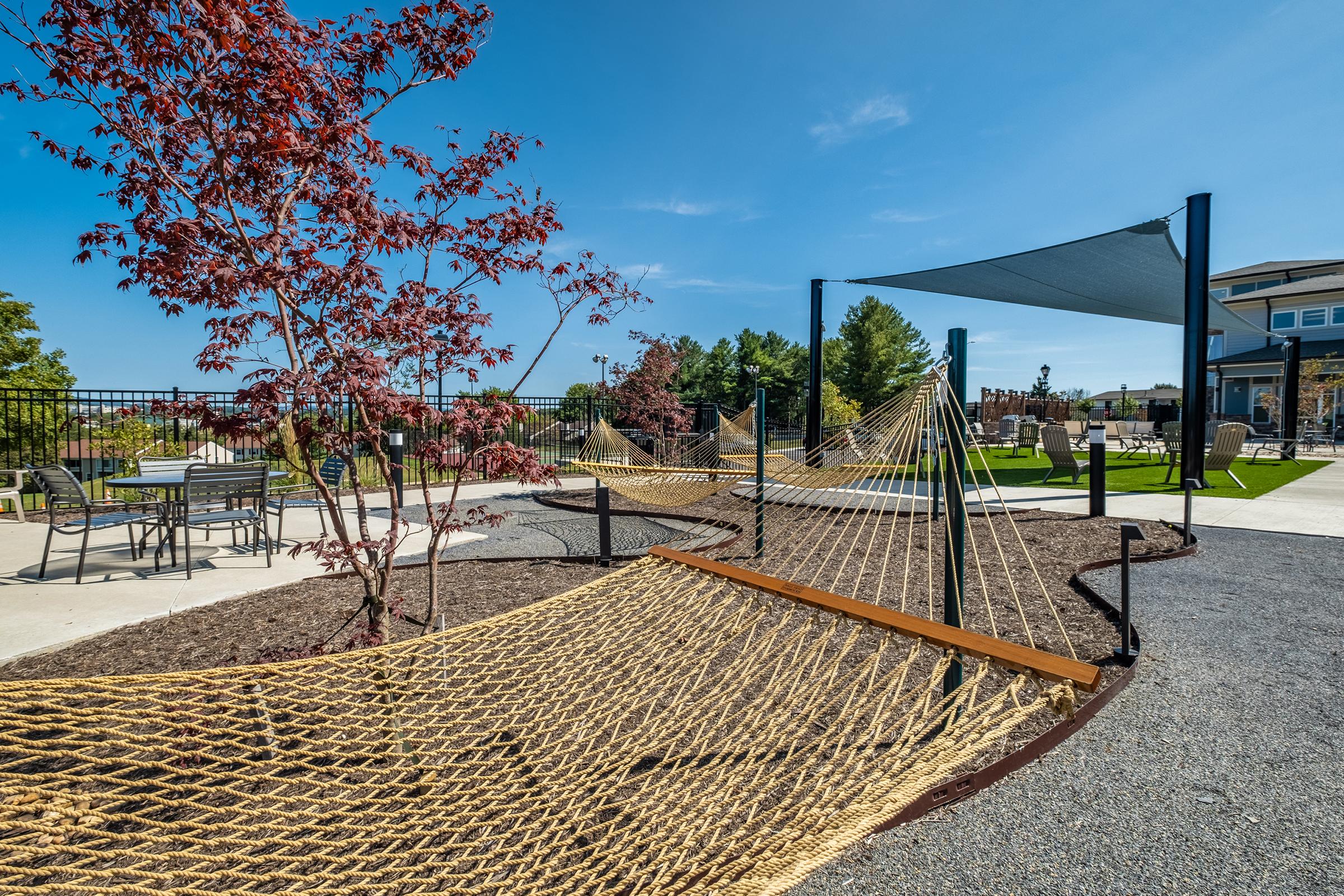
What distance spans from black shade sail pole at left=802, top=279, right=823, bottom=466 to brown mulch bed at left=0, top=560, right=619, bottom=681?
584 cm

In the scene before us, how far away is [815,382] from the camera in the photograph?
356 inches

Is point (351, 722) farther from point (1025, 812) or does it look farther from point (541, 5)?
point (541, 5)

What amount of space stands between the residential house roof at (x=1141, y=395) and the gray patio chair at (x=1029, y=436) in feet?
98.2

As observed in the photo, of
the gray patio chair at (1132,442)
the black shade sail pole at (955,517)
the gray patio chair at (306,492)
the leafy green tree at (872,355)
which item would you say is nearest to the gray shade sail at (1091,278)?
the gray patio chair at (1132,442)

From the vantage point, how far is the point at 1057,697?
1.21m

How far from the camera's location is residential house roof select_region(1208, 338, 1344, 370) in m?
18.5

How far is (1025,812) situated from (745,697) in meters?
0.87

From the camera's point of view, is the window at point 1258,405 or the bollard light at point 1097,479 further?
the window at point 1258,405

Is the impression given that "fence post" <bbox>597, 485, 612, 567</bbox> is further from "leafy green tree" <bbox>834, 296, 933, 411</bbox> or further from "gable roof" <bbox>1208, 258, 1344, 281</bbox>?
"gable roof" <bbox>1208, 258, 1344, 281</bbox>

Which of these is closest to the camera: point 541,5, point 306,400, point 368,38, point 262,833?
point 262,833

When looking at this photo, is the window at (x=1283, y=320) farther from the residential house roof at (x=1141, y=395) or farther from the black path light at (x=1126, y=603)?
the black path light at (x=1126, y=603)

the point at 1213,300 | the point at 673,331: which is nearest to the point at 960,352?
the point at 1213,300

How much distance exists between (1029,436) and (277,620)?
14350 millimetres

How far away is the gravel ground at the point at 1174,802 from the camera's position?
4.32 feet
